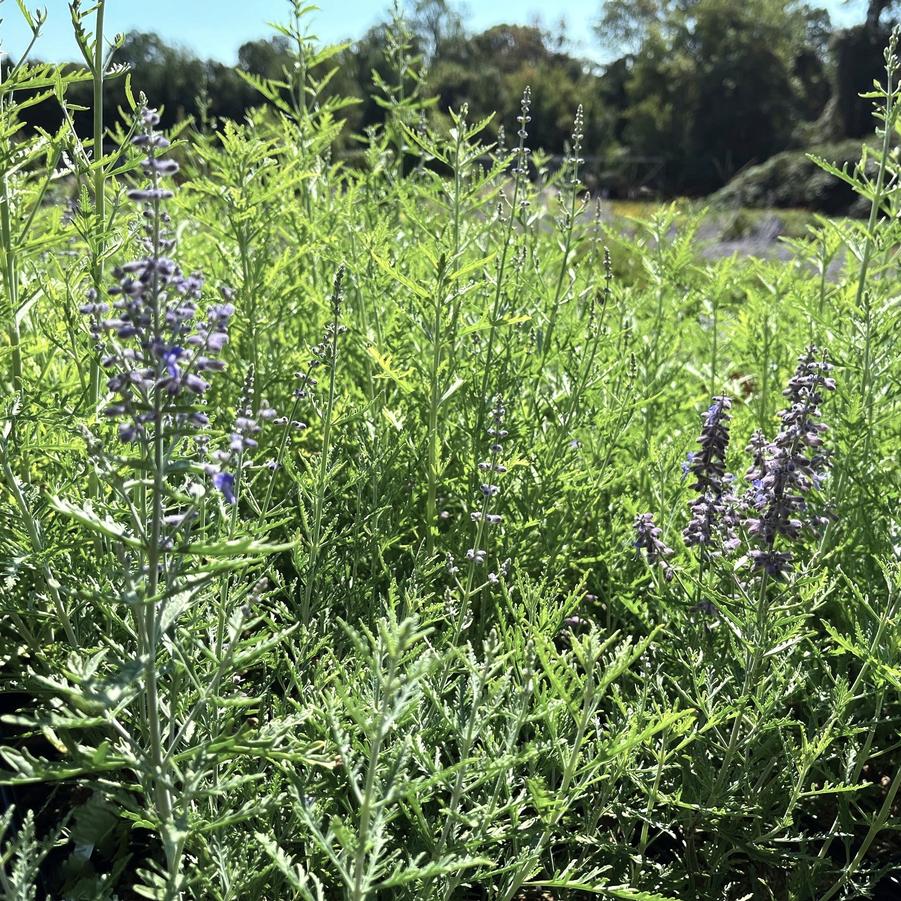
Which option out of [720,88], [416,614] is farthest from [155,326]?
[720,88]

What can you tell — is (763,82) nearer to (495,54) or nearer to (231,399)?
(495,54)

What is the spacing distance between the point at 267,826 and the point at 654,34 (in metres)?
48.6

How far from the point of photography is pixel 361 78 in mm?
37781

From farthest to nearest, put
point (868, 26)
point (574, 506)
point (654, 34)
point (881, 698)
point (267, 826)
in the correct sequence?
point (654, 34) < point (868, 26) < point (574, 506) < point (881, 698) < point (267, 826)

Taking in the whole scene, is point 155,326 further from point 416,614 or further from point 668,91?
point 668,91

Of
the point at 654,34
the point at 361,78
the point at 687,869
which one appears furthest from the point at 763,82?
the point at 687,869

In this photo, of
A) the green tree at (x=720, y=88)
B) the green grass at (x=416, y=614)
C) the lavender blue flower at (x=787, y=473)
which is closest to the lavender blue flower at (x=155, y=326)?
the green grass at (x=416, y=614)

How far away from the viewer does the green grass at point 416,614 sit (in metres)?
1.81

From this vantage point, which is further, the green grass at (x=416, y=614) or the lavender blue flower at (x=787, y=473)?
the lavender blue flower at (x=787, y=473)

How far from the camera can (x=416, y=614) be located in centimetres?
181

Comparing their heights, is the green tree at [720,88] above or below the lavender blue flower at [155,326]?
above

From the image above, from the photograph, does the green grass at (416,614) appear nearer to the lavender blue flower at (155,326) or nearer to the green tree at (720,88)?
the lavender blue flower at (155,326)

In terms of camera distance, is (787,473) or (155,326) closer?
(155,326)

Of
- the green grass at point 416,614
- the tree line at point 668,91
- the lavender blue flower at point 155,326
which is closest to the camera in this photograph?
the lavender blue flower at point 155,326
